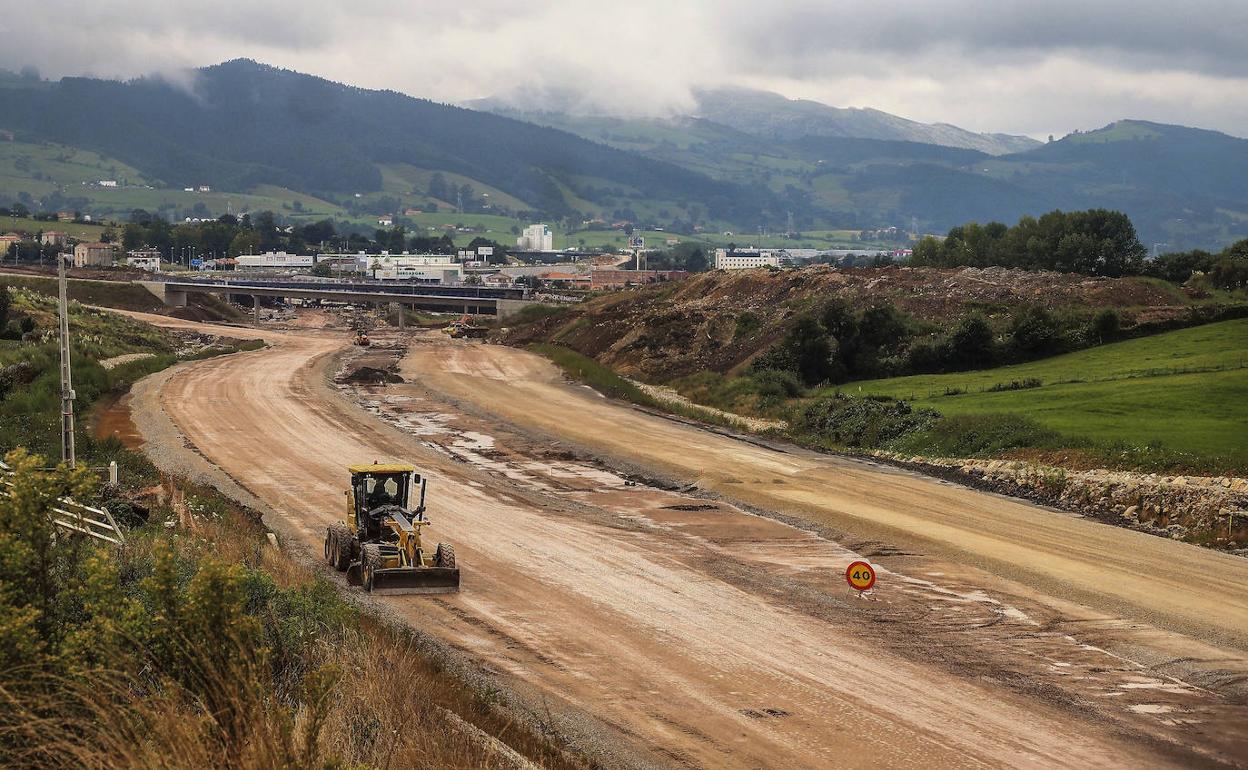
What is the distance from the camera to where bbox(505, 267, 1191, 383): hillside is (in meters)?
77.7

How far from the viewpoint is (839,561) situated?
3166 centimetres

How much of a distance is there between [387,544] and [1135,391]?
110 ft

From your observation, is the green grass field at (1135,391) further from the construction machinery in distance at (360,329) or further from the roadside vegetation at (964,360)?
the construction machinery in distance at (360,329)

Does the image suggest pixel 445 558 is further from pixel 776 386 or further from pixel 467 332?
pixel 467 332

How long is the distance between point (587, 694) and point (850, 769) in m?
4.83

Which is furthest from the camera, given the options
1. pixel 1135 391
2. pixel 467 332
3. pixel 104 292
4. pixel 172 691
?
pixel 104 292

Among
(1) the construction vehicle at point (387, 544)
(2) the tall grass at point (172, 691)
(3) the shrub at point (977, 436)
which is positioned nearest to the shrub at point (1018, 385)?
(3) the shrub at point (977, 436)

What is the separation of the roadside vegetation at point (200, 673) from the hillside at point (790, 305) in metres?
54.3

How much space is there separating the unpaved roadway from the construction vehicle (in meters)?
0.60

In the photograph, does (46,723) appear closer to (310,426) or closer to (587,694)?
(587,694)

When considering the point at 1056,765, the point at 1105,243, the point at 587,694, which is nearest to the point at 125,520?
the point at 587,694

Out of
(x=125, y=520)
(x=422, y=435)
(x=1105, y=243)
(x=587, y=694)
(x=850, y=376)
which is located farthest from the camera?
(x=1105, y=243)

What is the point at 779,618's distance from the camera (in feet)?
84.8

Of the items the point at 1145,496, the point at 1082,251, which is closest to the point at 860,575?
the point at 1145,496
